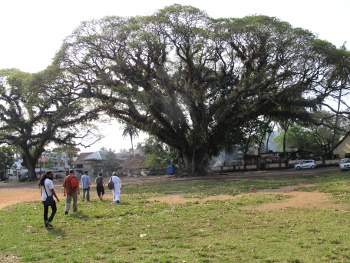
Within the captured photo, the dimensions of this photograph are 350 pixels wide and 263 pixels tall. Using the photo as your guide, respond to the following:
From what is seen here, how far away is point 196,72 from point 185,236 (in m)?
25.4

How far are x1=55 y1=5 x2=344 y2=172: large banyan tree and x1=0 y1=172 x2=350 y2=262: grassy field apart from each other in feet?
62.9

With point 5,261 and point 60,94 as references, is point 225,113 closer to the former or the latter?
point 60,94

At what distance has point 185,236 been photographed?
705 centimetres

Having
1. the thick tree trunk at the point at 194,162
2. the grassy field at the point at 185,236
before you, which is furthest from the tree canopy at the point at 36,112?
the grassy field at the point at 185,236

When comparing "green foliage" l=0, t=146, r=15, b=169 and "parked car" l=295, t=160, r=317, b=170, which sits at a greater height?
"green foliage" l=0, t=146, r=15, b=169

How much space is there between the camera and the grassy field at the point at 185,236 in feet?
17.9

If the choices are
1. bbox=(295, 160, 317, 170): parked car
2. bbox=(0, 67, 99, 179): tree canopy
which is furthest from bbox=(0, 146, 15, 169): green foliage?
bbox=(295, 160, 317, 170): parked car

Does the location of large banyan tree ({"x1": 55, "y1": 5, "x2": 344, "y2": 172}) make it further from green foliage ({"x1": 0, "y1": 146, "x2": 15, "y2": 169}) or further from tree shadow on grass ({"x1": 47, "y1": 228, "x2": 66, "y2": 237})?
green foliage ({"x1": 0, "y1": 146, "x2": 15, "y2": 169})

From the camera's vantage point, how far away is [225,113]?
101ft

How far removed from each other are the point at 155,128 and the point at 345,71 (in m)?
18.4

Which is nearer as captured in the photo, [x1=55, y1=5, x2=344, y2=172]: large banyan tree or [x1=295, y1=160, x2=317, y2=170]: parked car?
[x1=55, y1=5, x2=344, y2=172]: large banyan tree

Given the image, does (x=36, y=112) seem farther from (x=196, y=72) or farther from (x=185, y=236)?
(x=185, y=236)

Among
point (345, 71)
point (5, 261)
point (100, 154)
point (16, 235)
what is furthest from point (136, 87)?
point (100, 154)

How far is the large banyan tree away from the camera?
92.0 feet
